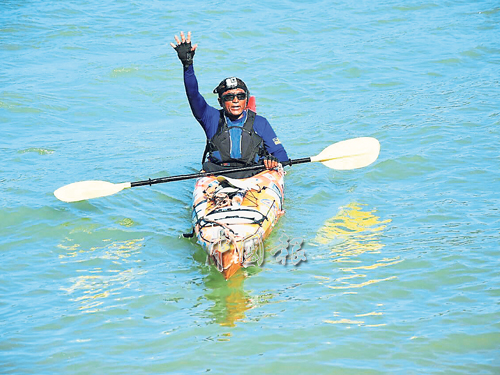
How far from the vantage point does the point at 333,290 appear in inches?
220

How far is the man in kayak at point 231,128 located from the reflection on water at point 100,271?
1235 millimetres

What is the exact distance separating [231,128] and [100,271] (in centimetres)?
210

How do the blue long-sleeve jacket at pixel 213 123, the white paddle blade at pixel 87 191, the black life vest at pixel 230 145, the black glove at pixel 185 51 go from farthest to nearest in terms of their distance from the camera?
1. the blue long-sleeve jacket at pixel 213 123
2. the black life vest at pixel 230 145
3. the white paddle blade at pixel 87 191
4. the black glove at pixel 185 51

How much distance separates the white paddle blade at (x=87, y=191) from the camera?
712 centimetres

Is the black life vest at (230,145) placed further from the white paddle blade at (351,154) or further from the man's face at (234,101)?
the white paddle blade at (351,154)

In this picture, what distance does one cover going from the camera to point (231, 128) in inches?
286

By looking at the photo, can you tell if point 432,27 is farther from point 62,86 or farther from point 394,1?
point 62,86

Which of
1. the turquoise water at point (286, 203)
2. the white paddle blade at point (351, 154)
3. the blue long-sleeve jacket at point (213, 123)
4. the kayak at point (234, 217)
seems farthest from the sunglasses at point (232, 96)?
the turquoise water at point (286, 203)

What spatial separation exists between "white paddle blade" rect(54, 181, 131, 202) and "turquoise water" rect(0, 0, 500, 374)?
0.29 metres

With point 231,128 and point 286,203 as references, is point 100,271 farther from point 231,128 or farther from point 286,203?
point 286,203

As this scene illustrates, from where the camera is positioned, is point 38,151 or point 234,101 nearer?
point 234,101

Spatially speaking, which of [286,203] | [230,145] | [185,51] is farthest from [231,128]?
[286,203]

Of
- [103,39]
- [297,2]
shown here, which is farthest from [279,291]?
[297,2]

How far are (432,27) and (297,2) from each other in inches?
146
